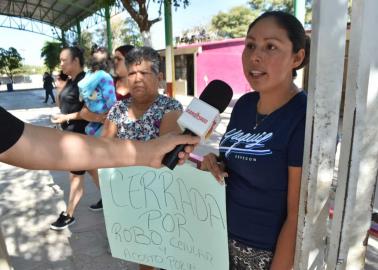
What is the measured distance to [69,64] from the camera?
3506mm

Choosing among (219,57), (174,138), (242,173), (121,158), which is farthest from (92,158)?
(219,57)

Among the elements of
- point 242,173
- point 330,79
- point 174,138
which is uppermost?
point 330,79

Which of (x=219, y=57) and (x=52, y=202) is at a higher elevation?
(x=219, y=57)

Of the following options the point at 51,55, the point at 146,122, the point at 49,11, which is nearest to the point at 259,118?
the point at 146,122

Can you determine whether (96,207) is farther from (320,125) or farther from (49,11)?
(49,11)

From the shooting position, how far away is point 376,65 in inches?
31.4

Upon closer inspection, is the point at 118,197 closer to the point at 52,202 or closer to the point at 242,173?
the point at 242,173

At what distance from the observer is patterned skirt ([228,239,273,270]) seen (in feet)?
4.35

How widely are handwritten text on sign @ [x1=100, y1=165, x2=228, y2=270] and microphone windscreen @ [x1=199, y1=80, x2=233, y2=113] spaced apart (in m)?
0.28

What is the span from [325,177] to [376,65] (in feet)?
1.00

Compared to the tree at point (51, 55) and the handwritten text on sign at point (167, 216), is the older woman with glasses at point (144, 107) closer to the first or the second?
the handwritten text on sign at point (167, 216)

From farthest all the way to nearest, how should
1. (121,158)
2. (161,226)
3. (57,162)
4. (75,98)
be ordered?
(75,98) < (161,226) < (121,158) < (57,162)

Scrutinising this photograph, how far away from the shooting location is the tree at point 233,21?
130 feet

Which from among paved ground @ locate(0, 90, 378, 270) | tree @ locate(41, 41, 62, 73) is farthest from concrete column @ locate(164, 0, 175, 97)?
tree @ locate(41, 41, 62, 73)
